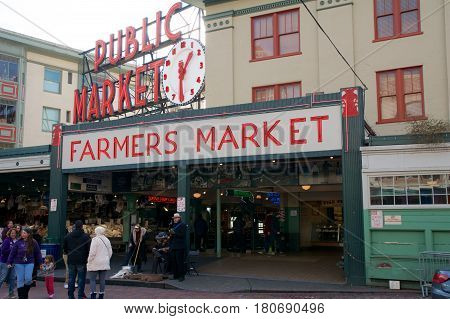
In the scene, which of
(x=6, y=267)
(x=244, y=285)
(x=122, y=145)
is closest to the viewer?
(x=6, y=267)

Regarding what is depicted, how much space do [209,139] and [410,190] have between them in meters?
6.53

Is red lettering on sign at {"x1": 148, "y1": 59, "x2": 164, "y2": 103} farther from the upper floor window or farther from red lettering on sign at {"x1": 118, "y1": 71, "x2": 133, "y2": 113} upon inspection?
the upper floor window

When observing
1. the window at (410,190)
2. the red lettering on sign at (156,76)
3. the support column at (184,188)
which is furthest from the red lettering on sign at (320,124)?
the red lettering on sign at (156,76)

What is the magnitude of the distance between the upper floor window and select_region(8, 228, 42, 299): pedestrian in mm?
29381

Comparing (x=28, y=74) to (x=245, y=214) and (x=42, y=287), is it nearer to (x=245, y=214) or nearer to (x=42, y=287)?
(x=245, y=214)

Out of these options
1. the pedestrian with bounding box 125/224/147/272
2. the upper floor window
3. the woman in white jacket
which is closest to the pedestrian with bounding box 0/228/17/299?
the woman in white jacket

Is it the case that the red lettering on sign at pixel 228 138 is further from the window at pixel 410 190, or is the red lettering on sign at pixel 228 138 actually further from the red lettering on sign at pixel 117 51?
the red lettering on sign at pixel 117 51

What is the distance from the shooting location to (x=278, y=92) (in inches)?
787

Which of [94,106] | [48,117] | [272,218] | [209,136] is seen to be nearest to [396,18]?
[209,136]

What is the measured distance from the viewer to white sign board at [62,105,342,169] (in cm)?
1473

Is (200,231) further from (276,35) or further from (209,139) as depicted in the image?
(276,35)

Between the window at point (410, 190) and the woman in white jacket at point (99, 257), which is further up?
the window at point (410, 190)

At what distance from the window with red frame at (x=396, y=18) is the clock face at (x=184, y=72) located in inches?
296

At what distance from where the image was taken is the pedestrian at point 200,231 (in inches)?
878
